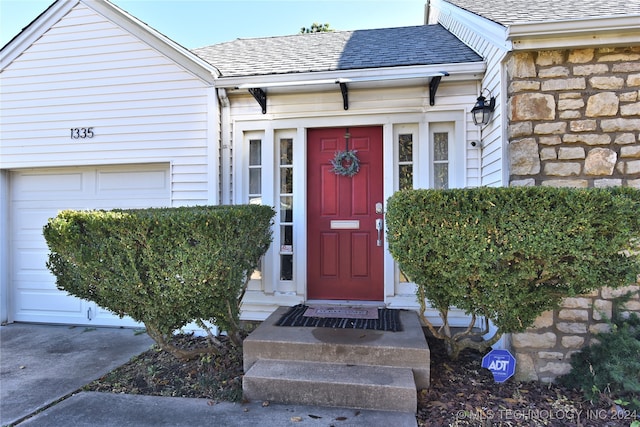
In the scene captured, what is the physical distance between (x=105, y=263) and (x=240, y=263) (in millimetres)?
1031

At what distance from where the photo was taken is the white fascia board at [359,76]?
3471 millimetres

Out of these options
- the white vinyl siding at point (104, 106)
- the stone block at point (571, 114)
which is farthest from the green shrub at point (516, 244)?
the white vinyl siding at point (104, 106)

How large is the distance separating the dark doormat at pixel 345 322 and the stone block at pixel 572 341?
133cm

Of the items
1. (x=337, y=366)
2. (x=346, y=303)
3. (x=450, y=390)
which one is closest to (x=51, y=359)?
(x=337, y=366)

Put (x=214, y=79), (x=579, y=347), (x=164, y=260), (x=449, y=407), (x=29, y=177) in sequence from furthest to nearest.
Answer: (x=29, y=177)
(x=214, y=79)
(x=579, y=347)
(x=164, y=260)
(x=449, y=407)

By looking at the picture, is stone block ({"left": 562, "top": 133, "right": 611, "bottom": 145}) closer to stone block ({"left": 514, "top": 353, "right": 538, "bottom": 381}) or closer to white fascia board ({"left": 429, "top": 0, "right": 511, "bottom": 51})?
white fascia board ({"left": 429, "top": 0, "right": 511, "bottom": 51})

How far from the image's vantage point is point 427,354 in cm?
267

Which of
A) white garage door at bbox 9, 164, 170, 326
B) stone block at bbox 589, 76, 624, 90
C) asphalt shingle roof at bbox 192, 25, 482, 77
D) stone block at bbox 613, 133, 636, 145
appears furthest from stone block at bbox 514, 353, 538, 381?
white garage door at bbox 9, 164, 170, 326

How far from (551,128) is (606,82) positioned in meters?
0.56

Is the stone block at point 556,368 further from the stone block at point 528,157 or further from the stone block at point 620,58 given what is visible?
the stone block at point 620,58

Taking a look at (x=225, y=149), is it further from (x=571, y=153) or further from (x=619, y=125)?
(x=619, y=125)

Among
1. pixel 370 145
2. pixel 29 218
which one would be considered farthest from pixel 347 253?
pixel 29 218

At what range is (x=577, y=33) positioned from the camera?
2.73 meters

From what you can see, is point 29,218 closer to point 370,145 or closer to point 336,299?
point 336,299
